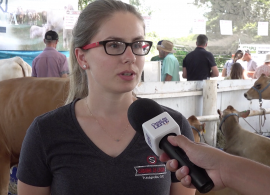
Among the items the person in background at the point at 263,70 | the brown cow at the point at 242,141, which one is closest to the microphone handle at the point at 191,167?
the brown cow at the point at 242,141

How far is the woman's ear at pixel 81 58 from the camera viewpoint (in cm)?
151

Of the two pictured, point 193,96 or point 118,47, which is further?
point 193,96

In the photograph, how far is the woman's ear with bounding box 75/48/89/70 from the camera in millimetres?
1510

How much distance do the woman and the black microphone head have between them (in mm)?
243

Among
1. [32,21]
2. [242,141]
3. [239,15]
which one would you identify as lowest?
[242,141]

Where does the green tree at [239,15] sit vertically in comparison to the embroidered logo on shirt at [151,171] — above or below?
above

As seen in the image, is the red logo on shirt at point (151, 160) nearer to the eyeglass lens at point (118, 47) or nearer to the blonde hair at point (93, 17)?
the eyeglass lens at point (118, 47)

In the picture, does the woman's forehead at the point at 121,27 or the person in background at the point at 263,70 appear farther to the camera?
the person in background at the point at 263,70

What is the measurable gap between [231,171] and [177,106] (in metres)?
4.13

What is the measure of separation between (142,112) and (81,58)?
→ 1.97 ft

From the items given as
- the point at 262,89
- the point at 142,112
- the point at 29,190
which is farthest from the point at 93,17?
the point at 262,89

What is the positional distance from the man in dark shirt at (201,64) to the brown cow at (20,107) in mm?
3267

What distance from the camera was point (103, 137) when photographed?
1406 mm

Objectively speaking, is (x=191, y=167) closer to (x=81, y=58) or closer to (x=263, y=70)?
(x=81, y=58)
